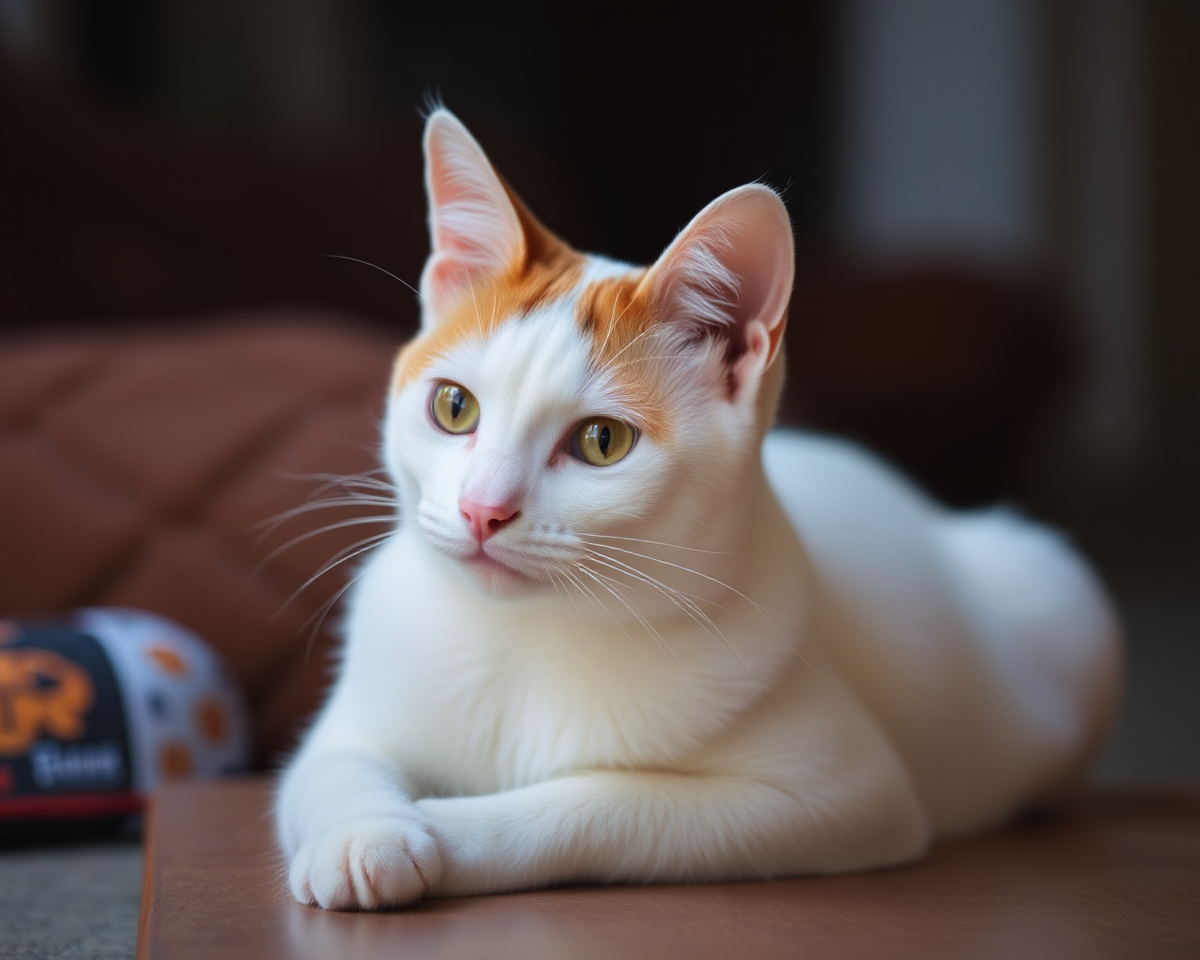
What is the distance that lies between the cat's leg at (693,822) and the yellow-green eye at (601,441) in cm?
25

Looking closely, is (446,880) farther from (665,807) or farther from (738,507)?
(738,507)

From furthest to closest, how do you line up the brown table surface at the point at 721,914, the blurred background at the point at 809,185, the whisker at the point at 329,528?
1. the blurred background at the point at 809,185
2. the whisker at the point at 329,528
3. the brown table surface at the point at 721,914

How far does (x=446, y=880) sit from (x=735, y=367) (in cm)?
45

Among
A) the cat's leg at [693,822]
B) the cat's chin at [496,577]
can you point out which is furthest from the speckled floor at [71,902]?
the cat's chin at [496,577]

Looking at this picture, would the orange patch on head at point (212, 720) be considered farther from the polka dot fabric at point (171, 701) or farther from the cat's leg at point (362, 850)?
the cat's leg at point (362, 850)

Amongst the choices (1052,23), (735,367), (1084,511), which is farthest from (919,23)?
(735,367)

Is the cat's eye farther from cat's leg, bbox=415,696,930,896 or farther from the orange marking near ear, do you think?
cat's leg, bbox=415,696,930,896

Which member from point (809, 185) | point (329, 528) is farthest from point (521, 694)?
point (809, 185)

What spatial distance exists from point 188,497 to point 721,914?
1.19 metres

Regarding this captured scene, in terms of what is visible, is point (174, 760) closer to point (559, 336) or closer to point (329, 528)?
point (329, 528)

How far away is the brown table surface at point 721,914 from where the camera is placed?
0.85m

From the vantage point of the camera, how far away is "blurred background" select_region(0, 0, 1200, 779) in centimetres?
295

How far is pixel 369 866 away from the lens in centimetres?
89

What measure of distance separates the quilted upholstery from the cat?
0.61 m
